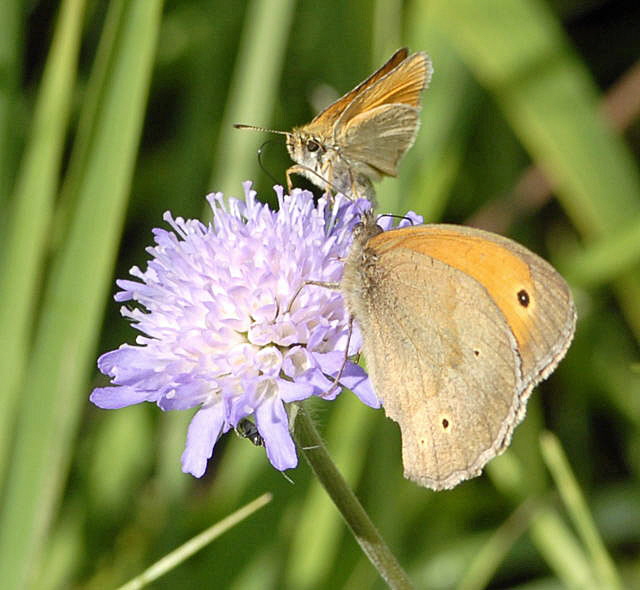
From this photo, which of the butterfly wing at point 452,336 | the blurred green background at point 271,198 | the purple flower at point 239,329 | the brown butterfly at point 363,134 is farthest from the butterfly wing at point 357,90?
the blurred green background at point 271,198

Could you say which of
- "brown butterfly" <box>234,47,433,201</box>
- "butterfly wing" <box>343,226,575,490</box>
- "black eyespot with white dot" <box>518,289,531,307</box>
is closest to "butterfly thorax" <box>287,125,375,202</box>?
"brown butterfly" <box>234,47,433,201</box>

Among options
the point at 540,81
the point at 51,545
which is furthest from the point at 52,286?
the point at 540,81

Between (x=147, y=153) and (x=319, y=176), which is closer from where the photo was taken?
(x=319, y=176)

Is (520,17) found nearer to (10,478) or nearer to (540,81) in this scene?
(540,81)

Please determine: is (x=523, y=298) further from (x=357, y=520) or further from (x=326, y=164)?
(x=326, y=164)

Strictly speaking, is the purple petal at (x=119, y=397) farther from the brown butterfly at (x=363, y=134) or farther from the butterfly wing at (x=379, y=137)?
the butterfly wing at (x=379, y=137)

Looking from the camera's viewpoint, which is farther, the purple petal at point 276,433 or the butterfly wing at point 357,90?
the butterfly wing at point 357,90

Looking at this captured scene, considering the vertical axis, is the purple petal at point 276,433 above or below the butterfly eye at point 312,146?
below

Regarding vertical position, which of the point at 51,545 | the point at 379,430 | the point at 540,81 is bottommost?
the point at 379,430
